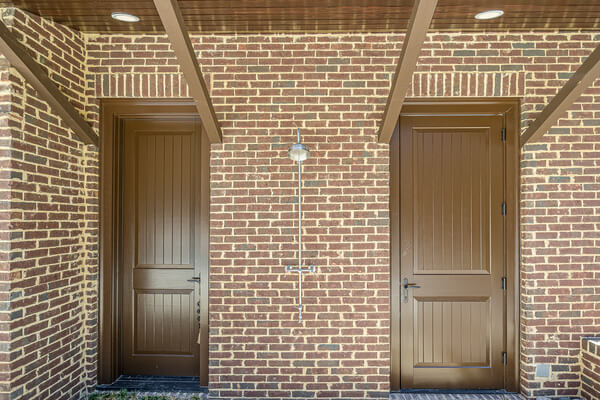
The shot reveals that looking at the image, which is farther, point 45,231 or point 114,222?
point 114,222

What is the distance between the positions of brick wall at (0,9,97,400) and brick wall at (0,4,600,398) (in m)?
0.04

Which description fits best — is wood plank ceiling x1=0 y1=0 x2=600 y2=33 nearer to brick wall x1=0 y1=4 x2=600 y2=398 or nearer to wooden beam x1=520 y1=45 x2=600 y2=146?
brick wall x1=0 y1=4 x2=600 y2=398

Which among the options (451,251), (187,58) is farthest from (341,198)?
(187,58)

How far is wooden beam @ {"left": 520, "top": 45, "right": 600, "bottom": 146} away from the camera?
256 cm

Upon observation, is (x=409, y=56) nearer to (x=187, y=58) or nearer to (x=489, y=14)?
(x=489, y=14)

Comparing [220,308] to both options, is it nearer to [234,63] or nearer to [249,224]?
[249,224]

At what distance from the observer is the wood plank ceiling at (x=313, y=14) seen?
2836 millimetres

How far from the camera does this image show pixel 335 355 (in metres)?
3.26

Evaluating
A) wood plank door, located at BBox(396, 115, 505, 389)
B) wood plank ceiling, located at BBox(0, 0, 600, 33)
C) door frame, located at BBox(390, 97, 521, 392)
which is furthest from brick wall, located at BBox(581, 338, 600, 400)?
wood plank ceiling, located at BBox(0, 0, 600, 33)

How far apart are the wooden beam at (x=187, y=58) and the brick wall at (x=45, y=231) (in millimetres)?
1092

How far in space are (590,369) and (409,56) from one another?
2.71 m

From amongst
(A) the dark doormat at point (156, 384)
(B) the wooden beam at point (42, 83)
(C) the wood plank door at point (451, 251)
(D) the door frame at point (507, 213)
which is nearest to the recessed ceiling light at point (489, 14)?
(D) the door frame at point (507, 213)

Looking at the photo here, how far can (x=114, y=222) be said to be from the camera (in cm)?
347

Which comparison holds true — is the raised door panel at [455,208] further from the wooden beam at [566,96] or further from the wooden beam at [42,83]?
the wooden beam at [42,83]
